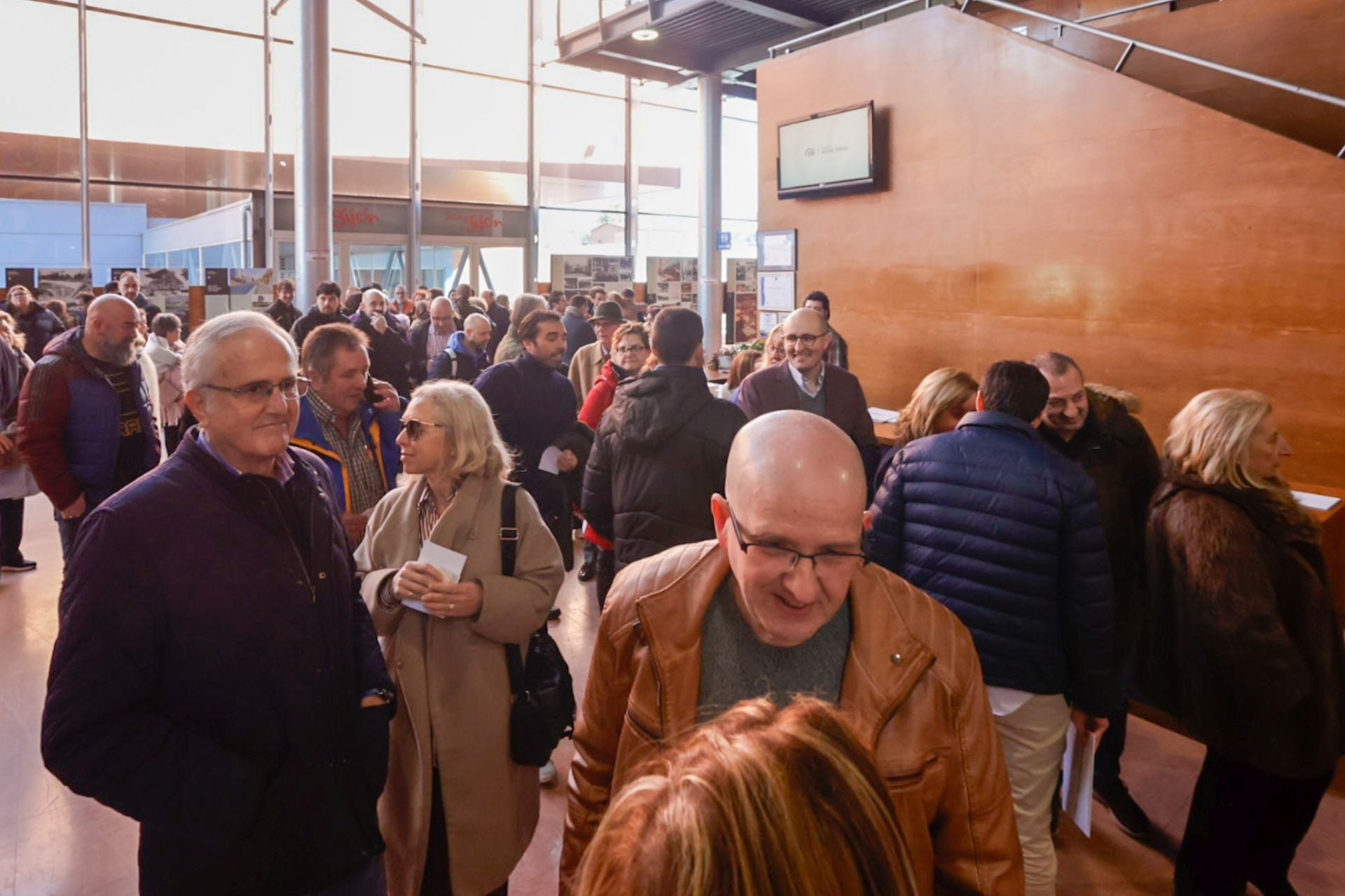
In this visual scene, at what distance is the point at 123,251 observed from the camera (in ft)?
48.2

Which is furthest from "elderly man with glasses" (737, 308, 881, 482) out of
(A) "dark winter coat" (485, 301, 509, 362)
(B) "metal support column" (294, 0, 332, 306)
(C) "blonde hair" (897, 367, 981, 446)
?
(B) "metal support column" (294, 0, 332, 306)

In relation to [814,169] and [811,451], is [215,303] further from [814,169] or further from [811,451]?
[811,451]

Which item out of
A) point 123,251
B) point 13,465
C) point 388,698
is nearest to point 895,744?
point 388,698

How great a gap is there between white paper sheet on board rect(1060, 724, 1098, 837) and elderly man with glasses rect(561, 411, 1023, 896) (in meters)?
1.39

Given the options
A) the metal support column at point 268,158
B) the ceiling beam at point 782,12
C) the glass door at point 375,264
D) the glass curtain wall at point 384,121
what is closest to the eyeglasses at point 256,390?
the ceiling beam at point 782,12

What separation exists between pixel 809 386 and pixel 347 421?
2.09 metres

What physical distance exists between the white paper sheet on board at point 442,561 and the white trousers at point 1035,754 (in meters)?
1.58

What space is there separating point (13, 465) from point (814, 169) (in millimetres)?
6445

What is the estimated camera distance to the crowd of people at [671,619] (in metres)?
1.36

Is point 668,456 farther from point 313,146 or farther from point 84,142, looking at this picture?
point 84,142

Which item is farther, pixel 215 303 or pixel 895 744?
pixel 215 303

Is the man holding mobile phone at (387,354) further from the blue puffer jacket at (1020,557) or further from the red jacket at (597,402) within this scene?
the blue puffer jacket at (1020,557)

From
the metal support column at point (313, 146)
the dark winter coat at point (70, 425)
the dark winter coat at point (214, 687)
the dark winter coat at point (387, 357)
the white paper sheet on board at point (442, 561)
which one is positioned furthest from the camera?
the metal support column at point (313, 146)

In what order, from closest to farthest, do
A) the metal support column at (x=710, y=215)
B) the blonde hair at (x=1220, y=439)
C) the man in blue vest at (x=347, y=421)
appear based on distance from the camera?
the blonde hair at (x=1220, y=439) → the man in blue vest at (x=347, y=421) → the metal support column at (x=710, y=215)
